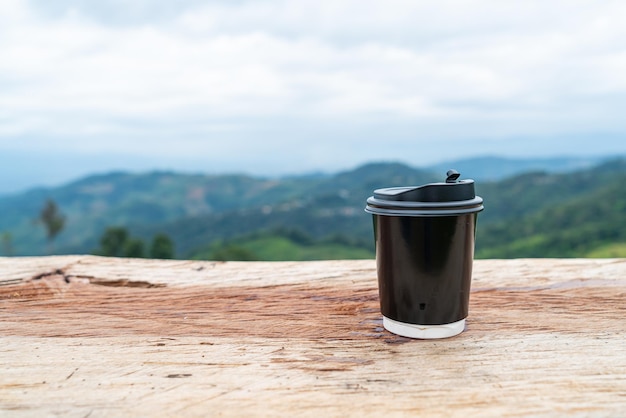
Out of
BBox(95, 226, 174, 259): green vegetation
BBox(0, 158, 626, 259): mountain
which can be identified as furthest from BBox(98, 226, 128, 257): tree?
BBox(0, 158, 626, 259): mountain

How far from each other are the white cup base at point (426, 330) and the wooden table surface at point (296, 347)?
0.02 meters

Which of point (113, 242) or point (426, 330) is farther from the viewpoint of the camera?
point (113, 242)

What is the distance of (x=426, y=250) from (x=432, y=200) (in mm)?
122

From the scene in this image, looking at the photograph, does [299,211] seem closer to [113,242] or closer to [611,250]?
[113,242]

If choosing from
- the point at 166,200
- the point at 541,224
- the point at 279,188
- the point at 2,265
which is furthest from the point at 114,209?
the point at 2,265

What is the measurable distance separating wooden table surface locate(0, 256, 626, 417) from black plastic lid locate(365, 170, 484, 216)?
35cm

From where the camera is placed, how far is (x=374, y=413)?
3.15 ft

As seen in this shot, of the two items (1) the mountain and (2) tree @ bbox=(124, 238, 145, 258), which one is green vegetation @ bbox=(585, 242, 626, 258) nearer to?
(1) the mountain

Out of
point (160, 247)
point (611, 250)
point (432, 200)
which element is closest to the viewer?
point (432, 200)

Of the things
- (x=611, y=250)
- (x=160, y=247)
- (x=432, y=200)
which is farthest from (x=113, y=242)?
(x=432, y=200)

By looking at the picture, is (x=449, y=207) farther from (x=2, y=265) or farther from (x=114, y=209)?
(x=114, y=209)

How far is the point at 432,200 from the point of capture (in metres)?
1.21

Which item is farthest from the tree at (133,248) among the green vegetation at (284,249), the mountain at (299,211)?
the mountain at (299,211)

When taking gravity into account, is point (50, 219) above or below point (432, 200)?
below
